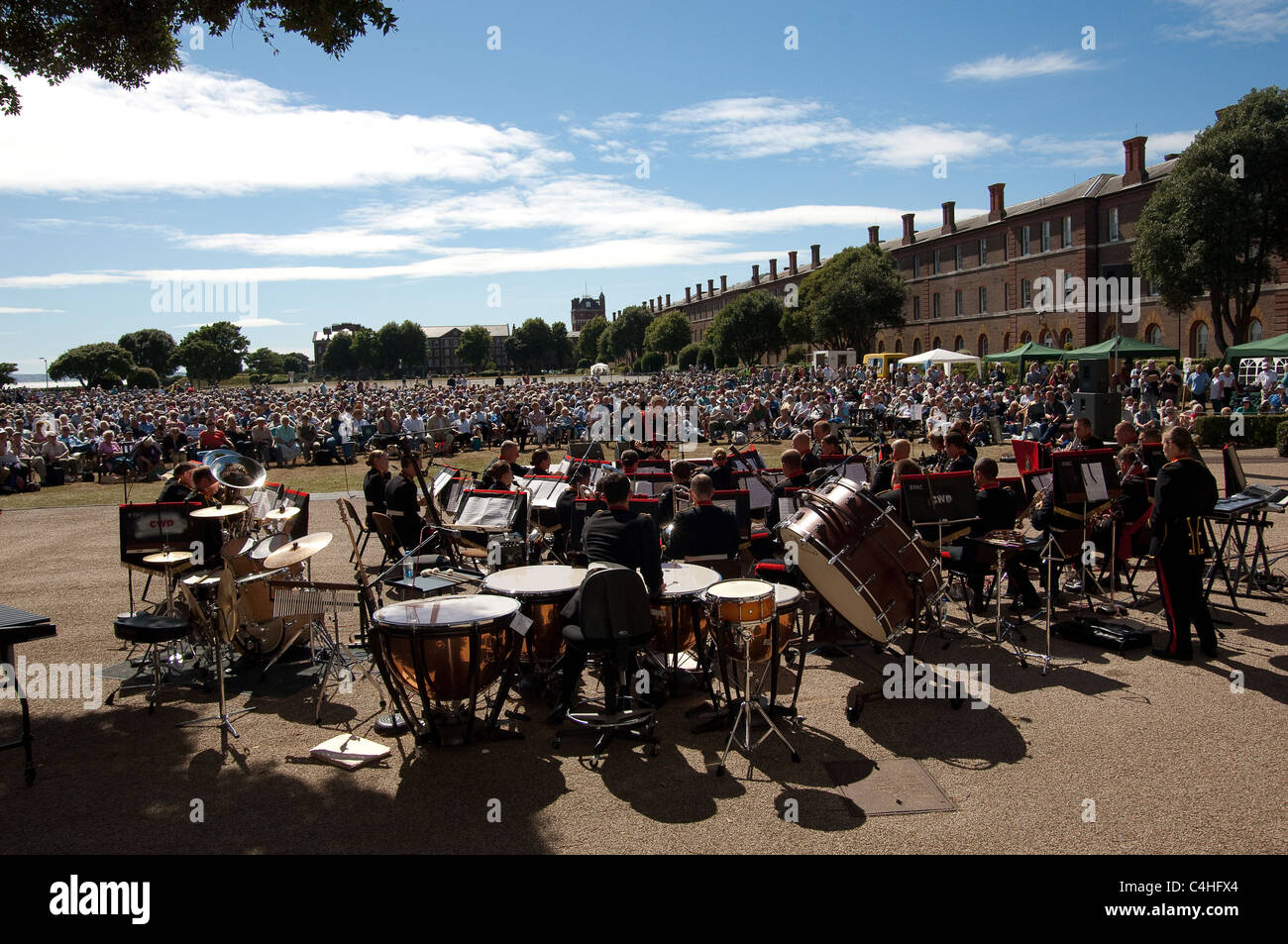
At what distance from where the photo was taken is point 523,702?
20.8ft

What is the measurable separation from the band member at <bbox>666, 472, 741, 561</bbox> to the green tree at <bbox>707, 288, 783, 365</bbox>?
7255cm

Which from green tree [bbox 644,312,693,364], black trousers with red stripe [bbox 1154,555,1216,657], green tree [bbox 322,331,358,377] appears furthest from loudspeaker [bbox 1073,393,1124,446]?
green tree [bbox 322,331,358,377]

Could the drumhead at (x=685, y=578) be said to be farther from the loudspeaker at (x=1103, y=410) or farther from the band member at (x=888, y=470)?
the loudspeaker at (x=1103, y=410)

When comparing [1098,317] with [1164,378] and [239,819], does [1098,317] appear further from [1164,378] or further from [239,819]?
[239,819]

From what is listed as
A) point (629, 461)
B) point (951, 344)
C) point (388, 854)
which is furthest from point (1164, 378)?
point (951, 344)

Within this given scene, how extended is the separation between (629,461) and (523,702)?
3.92 metres

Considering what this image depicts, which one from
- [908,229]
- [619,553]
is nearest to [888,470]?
[619,553]

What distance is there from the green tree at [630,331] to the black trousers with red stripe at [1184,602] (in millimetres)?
126361

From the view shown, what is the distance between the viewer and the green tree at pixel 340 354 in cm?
14275

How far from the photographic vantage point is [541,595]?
5.87 metres

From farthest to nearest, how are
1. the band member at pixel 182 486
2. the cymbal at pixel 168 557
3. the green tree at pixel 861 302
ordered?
the green tree at pixel 861 302 → the band member at pixel 182 486 → the cymbal at pixel 168 557

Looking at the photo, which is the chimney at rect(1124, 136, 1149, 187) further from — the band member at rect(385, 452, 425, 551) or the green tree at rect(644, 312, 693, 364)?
the green tree at rect(644, 312, 693, 364)

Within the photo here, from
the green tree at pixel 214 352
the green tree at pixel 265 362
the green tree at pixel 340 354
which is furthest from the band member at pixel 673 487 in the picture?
the green tree at pixel 265 362

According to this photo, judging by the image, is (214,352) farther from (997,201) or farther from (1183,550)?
(1183,550)
